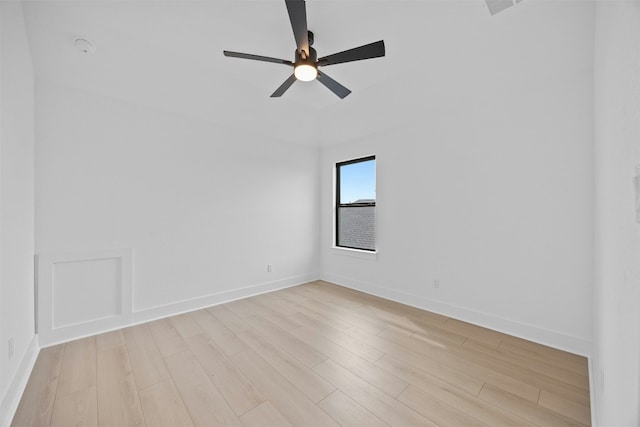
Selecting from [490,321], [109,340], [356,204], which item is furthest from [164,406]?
[356,204]

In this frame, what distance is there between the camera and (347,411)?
1.61 metres

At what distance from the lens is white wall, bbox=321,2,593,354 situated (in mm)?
2188

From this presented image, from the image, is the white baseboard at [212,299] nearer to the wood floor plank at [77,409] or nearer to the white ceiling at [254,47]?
the wood floor plank at [77,409]

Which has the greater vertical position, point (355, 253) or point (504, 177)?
point (504, 177)

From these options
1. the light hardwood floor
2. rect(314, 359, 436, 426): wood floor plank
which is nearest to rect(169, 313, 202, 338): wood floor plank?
the light hardwood floor

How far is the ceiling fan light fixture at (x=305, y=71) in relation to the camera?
6.84 feet

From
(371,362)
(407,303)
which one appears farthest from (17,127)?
(407,303)

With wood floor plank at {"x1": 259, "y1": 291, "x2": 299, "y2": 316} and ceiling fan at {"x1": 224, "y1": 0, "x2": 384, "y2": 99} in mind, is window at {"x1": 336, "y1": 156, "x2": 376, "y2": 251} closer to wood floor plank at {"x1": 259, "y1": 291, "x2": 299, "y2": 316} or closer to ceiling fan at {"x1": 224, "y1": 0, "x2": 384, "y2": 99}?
wood floor plank at {"x1": 259, "y1": 291, "x2": 299, "y2": 316}

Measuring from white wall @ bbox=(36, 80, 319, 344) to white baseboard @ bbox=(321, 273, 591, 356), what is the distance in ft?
5.23

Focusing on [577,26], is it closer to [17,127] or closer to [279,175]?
[279,175]

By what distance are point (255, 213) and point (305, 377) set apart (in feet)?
8.33

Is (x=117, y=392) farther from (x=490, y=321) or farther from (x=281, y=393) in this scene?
(x=490, y=321)

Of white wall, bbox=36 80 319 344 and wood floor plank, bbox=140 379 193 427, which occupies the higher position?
white wall, bbox=36 80 319 344

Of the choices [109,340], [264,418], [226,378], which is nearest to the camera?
[264,418]
